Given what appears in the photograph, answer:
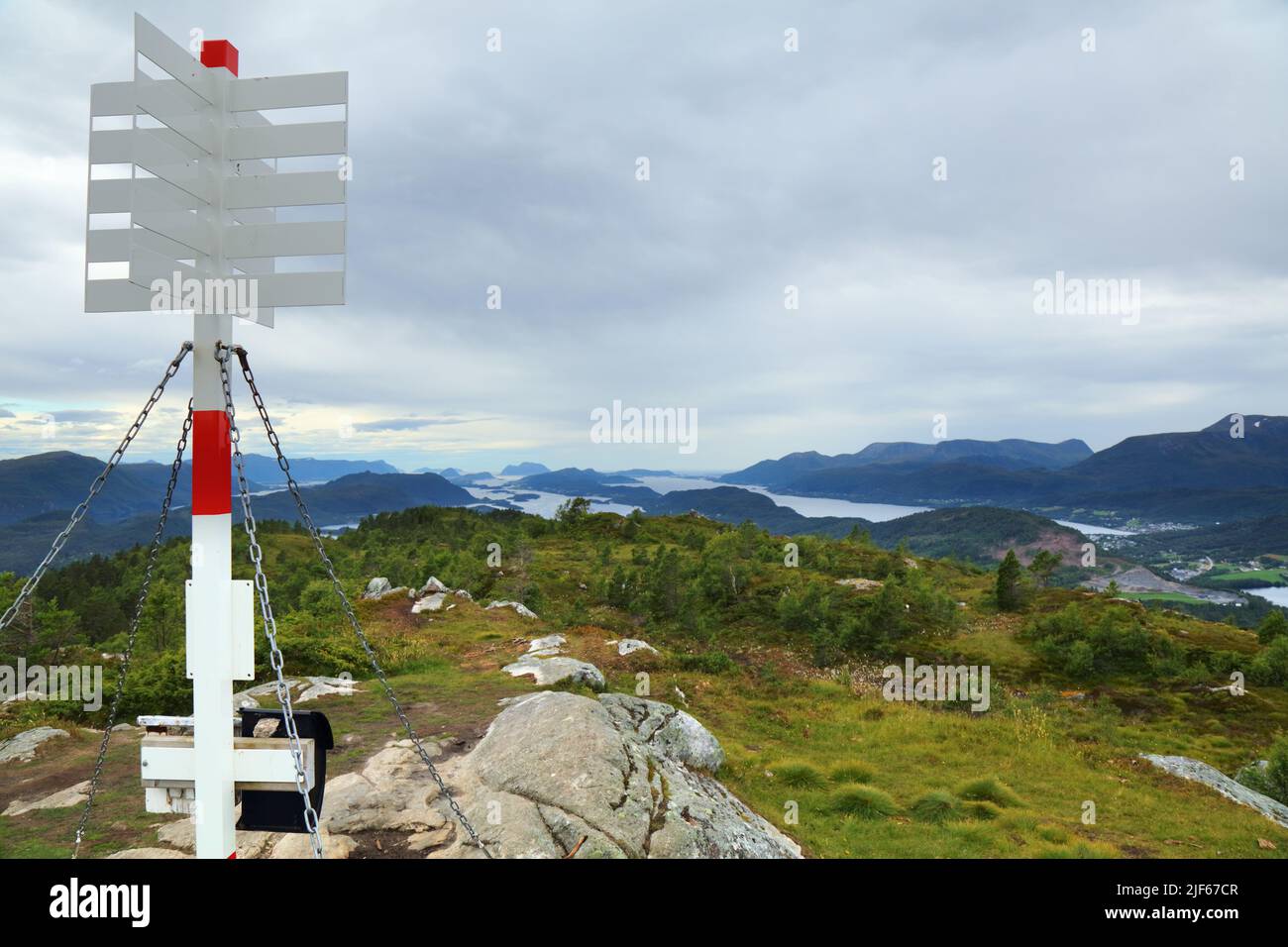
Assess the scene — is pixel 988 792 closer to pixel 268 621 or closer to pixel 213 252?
pixel 268 621

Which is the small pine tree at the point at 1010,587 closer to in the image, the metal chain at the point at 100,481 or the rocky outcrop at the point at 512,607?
the rocky outcrop at the point at 512,607

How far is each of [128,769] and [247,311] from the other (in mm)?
9943

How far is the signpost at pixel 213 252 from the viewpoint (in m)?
5.11

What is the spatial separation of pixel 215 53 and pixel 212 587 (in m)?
4.70

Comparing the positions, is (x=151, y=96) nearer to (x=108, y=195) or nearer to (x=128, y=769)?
(x=108, y=195)

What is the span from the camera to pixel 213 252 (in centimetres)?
538

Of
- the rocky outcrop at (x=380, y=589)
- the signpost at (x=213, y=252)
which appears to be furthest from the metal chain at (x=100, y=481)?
the rocky outcrop at (x=380, y=589)

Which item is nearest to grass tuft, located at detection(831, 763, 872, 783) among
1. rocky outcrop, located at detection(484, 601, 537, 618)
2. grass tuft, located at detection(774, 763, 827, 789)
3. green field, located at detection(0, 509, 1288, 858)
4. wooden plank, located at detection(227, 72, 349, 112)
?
green field, located at detection(0, 509, 1288, 858)

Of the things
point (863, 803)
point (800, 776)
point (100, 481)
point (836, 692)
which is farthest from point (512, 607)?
point (100, 481)

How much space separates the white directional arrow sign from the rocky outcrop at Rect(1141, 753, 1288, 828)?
22887 millimetres

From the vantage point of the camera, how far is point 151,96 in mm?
5023

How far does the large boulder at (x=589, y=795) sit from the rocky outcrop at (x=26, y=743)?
811 cm
